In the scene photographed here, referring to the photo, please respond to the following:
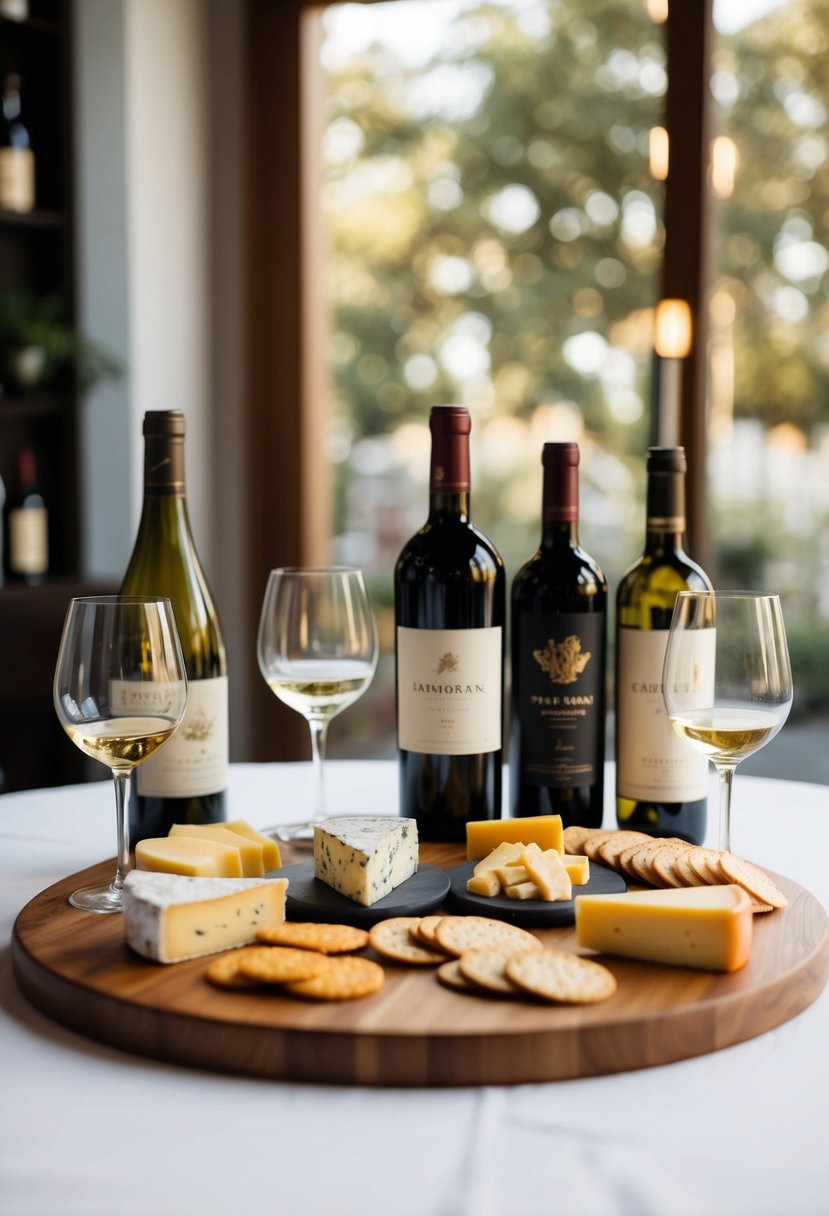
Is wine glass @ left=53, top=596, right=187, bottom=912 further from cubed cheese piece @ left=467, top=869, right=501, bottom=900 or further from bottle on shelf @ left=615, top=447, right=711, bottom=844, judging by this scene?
bottle on shelf @ left=615, top=447, right=711, bottom=844

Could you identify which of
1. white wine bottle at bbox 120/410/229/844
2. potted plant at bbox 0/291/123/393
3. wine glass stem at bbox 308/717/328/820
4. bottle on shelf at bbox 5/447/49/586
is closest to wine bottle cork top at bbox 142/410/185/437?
white wine bottle at bbox 120/410/229/844

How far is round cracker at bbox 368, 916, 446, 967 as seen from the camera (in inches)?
33.1

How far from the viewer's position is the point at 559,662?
115cm

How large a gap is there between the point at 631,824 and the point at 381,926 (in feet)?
1.35

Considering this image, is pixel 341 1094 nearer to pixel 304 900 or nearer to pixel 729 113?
pixel 304 900

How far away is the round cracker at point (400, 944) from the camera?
33.1 inches

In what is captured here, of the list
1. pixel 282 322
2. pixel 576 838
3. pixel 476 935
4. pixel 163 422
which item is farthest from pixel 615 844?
pixel 282 322

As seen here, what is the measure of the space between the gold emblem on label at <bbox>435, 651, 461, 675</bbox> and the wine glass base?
13.9 inches

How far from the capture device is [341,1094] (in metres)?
0.72

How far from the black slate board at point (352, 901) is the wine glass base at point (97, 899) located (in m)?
0.13

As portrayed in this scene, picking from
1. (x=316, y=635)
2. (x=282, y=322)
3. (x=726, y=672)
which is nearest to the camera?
(x=726, y=672)

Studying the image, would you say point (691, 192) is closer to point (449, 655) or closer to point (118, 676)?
point (449, 655)

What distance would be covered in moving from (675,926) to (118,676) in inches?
18.8

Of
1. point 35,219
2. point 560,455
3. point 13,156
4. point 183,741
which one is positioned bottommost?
point 183,741
